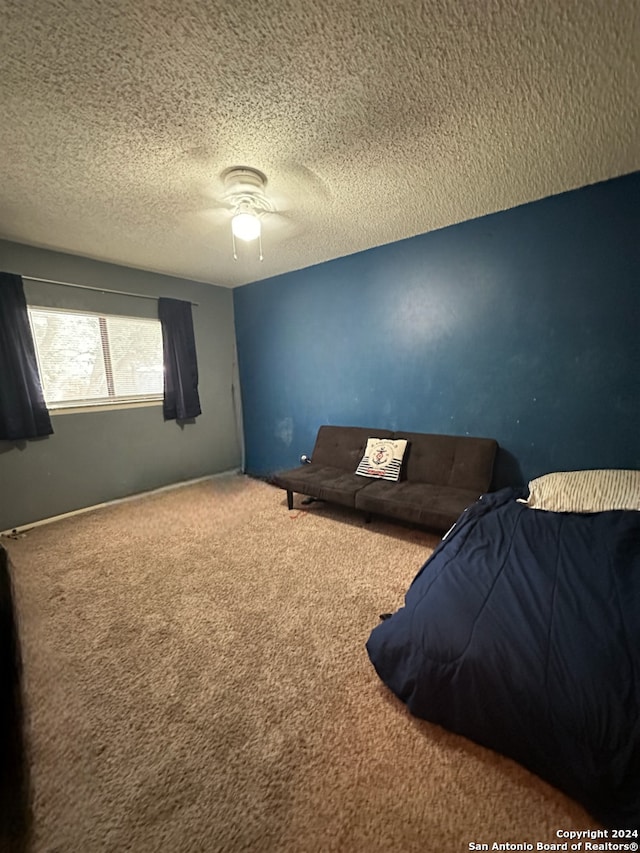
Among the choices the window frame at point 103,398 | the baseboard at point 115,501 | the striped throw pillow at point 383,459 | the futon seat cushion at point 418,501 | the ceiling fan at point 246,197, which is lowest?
the baseboard at point 115,501

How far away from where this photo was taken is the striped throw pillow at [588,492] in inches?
73.6

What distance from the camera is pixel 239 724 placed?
1.21 meters

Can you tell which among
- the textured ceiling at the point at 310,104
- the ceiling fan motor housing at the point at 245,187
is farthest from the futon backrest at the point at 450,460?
the ceiling fan motor housing at the point at 245,187

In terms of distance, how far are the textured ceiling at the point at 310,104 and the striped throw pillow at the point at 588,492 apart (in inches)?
71.5

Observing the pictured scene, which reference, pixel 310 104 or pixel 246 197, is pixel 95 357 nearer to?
pixel 246 197

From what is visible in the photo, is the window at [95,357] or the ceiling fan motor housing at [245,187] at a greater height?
the ceiling fan motor housing at [245,187]

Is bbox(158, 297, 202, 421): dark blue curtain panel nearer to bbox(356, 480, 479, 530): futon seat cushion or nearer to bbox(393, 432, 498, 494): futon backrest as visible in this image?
bbox(356, 480, 479, 530): futon seat cushion

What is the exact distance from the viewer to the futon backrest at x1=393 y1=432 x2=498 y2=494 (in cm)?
256

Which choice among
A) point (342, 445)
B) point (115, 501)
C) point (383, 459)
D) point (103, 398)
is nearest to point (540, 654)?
point (383, 459)

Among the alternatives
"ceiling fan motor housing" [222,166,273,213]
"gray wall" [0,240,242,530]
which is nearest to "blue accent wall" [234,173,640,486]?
"gray wall" [0,240,242,530]

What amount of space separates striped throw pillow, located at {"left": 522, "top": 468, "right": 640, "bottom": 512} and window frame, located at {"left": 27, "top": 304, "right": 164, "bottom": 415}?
12.0 ft

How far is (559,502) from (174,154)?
113 inches

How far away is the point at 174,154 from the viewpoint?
167cm

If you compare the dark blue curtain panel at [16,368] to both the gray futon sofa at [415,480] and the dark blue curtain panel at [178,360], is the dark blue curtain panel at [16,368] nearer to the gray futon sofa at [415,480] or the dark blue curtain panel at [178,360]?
the dark blue curtain panel at [178,360]
